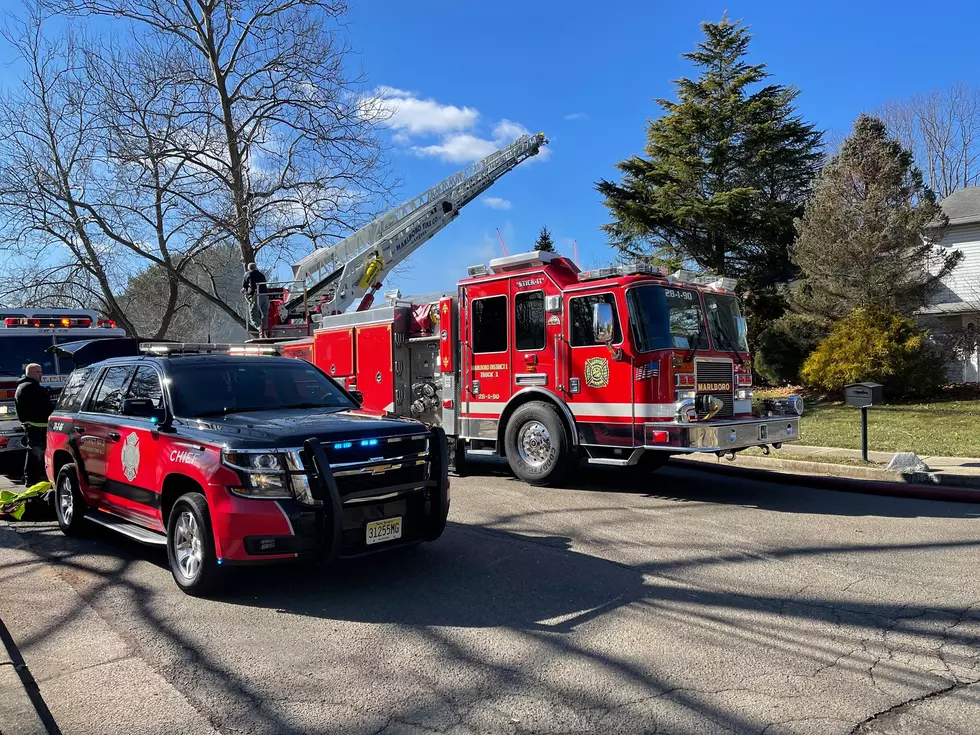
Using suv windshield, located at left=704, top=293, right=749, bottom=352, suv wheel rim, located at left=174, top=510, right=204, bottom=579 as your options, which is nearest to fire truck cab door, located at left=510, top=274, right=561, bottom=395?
suv windshield, located at left=704, top=293, right=749, bottom=352

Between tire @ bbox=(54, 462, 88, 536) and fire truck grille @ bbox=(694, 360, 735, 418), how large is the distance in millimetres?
6536

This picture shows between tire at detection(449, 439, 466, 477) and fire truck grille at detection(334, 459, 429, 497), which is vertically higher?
fire truck grille at detection(334, 459, 429, 497)

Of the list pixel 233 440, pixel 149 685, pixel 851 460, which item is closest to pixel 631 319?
Result: pixel 851 460

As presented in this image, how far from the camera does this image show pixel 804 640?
419cm

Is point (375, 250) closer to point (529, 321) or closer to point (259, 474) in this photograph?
point (529, 321)

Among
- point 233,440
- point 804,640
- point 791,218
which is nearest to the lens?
point 804,640

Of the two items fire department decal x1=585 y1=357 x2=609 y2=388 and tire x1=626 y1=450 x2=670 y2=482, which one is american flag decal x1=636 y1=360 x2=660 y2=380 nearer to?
fire department decal x1=585 y1=357 x2=609 y2=388

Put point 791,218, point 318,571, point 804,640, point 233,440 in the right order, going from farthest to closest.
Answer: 1. point 791,218
2. point 318,571
3. point 233,440
4. point 804,640

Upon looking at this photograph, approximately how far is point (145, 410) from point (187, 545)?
1.06 meters

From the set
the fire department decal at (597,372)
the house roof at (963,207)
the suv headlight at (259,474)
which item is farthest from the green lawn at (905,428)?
the suv headlight at (259,474)

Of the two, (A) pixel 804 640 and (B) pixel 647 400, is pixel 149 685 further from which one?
(B) pixel 647 400

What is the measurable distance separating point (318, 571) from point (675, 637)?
9.27ft

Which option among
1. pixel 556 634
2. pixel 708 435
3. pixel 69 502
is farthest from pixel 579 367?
pixel 69 502

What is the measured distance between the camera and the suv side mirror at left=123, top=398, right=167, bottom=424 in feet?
17.9
